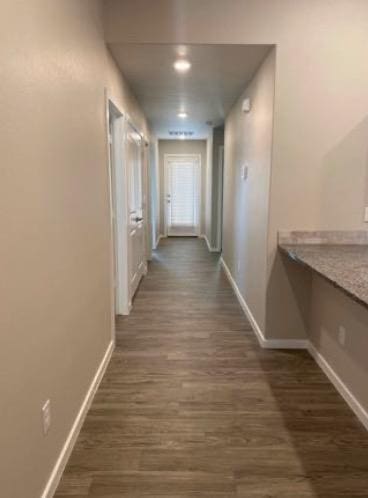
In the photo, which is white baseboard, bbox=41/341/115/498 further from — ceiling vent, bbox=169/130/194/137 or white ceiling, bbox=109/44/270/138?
ceiling vent, bbox=169/130/194/137

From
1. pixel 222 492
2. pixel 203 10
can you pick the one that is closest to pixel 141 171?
pixel 203 10

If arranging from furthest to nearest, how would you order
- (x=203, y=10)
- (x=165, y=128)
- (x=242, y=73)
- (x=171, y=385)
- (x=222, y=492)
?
(x=165, y=128) → (x=242, y=73) → (x=203, y=10) → (x=171, y=385) → (x=222, y=492)

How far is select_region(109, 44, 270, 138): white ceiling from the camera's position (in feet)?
9.53

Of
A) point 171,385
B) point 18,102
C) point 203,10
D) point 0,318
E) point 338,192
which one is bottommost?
point 171,385

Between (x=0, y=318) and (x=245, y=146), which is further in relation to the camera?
(x=245, y=146)

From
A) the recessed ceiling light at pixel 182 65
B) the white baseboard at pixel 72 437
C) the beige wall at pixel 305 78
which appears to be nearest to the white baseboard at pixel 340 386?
the beige wall at pixel 305 78

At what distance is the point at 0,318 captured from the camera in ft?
3.88

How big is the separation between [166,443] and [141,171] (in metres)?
3.95

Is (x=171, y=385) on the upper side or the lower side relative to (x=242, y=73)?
lower

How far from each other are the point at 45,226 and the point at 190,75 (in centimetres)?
→ 265

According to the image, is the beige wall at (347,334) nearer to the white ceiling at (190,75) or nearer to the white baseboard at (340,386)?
the white baseboard at (340,386)

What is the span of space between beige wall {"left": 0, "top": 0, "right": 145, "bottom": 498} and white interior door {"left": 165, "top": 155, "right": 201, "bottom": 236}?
693 cm

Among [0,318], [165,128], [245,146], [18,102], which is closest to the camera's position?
[0,318]

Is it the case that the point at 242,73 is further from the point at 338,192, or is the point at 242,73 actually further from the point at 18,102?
the point at 18,102
